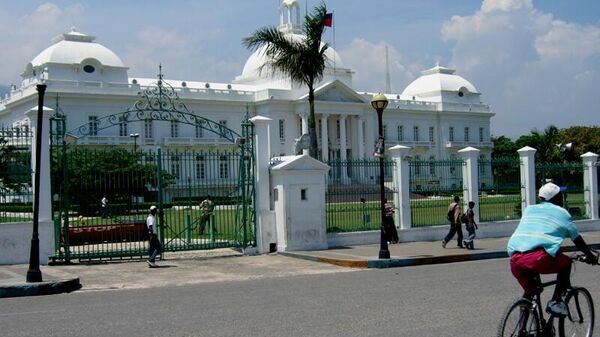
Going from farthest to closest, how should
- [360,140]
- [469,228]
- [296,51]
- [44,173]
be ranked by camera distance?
[360,140] < [296,51] < [469,228] < [44,173]

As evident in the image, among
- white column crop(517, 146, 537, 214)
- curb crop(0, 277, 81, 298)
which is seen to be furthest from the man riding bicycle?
white column crop(517, 146, 537, 214)

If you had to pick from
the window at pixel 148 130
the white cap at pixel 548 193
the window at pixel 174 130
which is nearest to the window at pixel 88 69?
the window at pixel 148 130

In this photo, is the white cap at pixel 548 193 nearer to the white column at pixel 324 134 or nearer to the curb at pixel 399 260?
the curb at pixel 399 260

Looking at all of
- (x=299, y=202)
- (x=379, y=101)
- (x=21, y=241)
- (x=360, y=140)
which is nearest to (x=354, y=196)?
(x=299, y=202)

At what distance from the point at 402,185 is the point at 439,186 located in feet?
5.93

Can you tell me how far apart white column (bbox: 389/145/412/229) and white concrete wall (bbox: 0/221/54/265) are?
1015 cm

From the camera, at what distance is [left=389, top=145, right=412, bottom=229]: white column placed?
22.2 m

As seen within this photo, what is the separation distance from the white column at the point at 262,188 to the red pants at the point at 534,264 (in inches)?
534

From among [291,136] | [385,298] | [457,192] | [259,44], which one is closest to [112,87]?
[291,136]

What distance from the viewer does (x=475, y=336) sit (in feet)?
26.4

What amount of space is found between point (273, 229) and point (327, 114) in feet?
191

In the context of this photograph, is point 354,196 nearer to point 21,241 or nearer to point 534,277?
point 21,241

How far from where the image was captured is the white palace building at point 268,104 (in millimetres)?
63531

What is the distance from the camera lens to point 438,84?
90812mm
